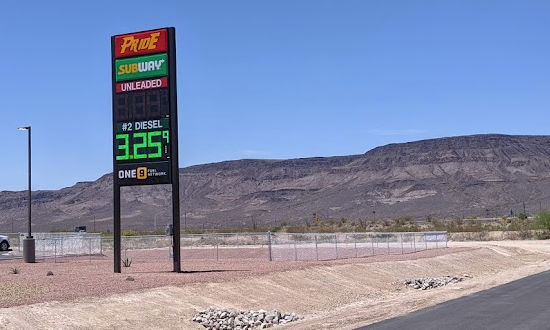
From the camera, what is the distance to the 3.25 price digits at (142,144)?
→ 31.2 m

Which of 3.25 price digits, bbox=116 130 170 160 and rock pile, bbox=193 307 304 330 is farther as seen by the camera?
3.25 price digits, bbox=116 130 170 160

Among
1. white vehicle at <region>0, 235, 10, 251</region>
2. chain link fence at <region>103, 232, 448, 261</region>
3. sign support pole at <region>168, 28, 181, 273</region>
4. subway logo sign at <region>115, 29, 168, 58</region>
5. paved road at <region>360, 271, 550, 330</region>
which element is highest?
subway logo sign at <region>115, 29, 168, 58</region>

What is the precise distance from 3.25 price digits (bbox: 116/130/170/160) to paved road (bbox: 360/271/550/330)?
12.9 meters

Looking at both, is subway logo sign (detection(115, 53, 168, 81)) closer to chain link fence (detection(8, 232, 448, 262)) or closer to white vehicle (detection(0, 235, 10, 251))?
chain link fence (detection(8, 232, 448, 262))

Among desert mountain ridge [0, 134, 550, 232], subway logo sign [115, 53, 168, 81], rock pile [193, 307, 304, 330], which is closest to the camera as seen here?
rock pile [193, 307, 304, 330]

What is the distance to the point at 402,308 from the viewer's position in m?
24.0

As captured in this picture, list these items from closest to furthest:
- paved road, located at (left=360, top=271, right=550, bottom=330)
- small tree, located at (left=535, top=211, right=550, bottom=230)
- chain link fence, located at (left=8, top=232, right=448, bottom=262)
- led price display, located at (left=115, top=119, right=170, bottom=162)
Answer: paved road, located at (left=360, top=271, right=550, bottom=330), led price display, located at (left=115, top=119, right=170, bottom=162), chain link fence, located at (left=8, top=232, right=448, bottom=262), small tree, located at (left=535, top=211, right=550, bottom=230)

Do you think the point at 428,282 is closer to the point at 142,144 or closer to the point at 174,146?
the point at 174,146

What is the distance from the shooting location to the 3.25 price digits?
102 feet

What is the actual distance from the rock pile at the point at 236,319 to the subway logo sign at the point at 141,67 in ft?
41.3

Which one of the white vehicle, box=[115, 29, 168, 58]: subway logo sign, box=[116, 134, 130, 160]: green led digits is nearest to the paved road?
box=[116, 134, 130, 160]: green led digits

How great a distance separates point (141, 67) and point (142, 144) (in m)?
3.37

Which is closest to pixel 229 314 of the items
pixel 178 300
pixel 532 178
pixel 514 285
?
pixel 178 300

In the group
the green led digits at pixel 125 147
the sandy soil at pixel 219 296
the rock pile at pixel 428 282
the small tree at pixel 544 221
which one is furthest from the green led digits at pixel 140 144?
the small tree at pixel 544 221
